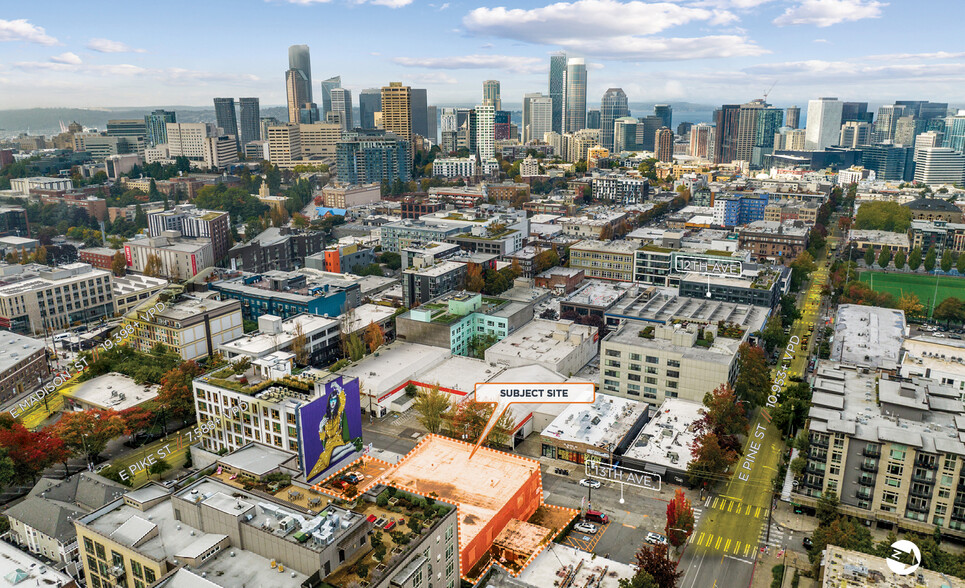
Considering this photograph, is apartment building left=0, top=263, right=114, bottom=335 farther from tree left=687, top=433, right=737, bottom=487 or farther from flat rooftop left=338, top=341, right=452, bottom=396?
tree left=687, top=433, right=737, bottom=487

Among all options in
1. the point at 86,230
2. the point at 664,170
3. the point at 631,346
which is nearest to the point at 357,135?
the point at 86,230

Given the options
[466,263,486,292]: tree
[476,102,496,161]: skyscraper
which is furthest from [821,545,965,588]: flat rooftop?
[476,102,496,161]: skyscraper

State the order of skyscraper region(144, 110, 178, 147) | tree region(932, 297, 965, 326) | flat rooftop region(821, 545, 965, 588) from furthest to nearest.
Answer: skyscraper region(144, 110, 178, 147) < tree region(932, 297, 965, 326) < flat rooftop region(821, 545, 965, 588)

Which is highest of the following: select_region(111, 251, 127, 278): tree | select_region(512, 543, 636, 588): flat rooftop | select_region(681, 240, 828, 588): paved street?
select_region(111, 251, 127, 278): tree

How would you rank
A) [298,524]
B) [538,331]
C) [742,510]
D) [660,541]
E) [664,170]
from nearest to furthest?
1. [298,524]
2. [660,541]
3. [742,510]
4. [538,331]
5. [664,170]

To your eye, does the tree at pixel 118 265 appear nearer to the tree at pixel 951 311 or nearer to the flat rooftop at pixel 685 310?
the flat rooftop at pixel 685 310

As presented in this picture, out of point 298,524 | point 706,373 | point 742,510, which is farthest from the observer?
point 706,373

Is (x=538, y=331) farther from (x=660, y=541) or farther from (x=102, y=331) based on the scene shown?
(x=102, y=331)
